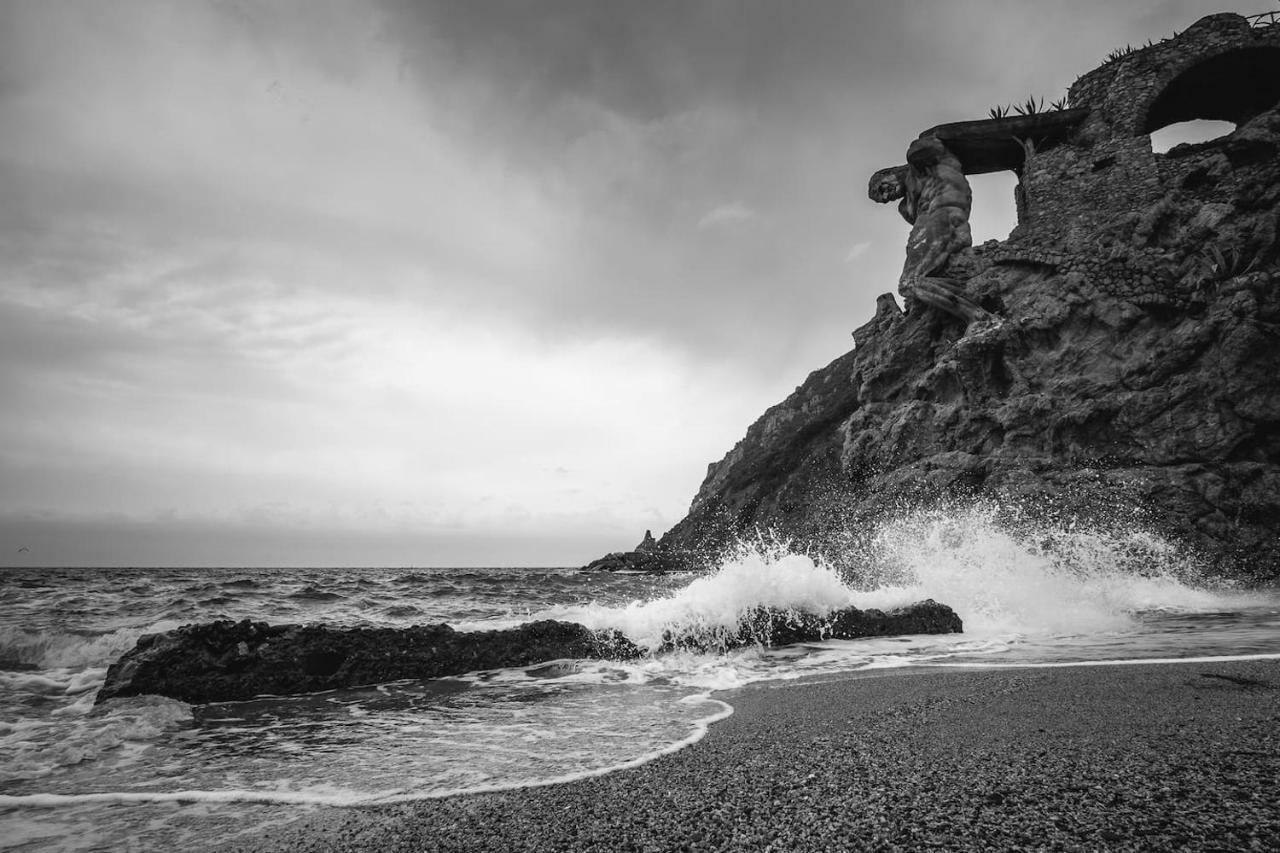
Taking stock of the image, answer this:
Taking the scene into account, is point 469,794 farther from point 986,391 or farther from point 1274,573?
point 986,391

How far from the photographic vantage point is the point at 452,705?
407 centimetres

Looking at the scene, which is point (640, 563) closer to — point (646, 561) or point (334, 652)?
point (646, 561)

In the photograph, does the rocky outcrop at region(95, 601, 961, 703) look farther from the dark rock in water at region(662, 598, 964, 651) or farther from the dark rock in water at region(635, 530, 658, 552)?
the dark rock in water at region(635, 530, 658, 552)

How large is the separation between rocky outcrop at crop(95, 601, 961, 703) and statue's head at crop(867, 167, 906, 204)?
19938mm

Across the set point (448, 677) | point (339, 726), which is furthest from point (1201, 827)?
point (448, 677)

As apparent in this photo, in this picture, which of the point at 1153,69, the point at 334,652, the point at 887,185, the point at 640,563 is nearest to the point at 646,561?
the point at 640,563

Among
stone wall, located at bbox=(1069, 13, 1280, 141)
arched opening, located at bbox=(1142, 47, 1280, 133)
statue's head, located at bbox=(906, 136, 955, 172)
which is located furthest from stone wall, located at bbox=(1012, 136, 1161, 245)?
statue's head, located at bbox=(906, 136, 955, 172)

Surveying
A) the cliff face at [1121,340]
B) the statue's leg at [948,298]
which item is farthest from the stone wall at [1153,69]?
the statue's leg at [948,298]

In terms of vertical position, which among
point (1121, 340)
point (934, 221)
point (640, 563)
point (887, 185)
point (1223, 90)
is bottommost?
point (640, 563)

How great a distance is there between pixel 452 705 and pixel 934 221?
20.6 meters

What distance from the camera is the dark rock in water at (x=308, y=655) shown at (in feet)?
14.2

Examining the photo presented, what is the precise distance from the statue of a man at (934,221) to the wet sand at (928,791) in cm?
1708

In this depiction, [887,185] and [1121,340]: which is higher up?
[887,185]

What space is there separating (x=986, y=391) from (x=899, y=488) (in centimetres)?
374
